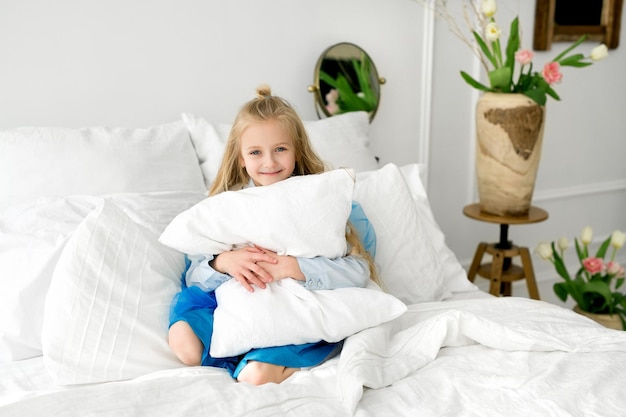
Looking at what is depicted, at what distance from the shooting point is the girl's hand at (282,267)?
4.42 ft

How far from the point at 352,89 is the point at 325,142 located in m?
0.44

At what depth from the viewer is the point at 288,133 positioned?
1.50 m

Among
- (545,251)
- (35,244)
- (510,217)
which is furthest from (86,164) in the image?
(545,251)

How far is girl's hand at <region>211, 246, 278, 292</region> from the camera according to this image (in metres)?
1.32

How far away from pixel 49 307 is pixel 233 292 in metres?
0.36

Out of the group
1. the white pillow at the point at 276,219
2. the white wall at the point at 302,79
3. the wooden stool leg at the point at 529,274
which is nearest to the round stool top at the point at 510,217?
the wooden stool leg at the point at 529,274

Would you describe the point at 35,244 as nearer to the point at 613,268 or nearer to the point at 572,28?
the point at 613,268

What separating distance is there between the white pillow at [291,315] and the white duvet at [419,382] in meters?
Answer: 0.04

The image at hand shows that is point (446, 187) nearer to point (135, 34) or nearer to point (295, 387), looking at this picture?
point (135, 34)

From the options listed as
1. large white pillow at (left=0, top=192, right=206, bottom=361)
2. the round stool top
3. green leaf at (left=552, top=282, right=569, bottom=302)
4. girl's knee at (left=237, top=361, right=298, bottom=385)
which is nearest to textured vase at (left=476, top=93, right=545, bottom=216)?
the round stool top

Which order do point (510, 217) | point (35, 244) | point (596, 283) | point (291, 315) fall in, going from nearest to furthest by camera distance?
1. point (291, 315)
2. point (35, 244)
3. point (510, 217)
4. point (596, 283)

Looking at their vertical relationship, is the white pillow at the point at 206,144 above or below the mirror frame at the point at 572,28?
below

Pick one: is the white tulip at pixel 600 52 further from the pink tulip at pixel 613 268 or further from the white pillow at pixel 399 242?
the white pillow at pixel 399 242

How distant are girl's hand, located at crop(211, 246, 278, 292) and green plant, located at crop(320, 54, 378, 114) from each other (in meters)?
1.01
